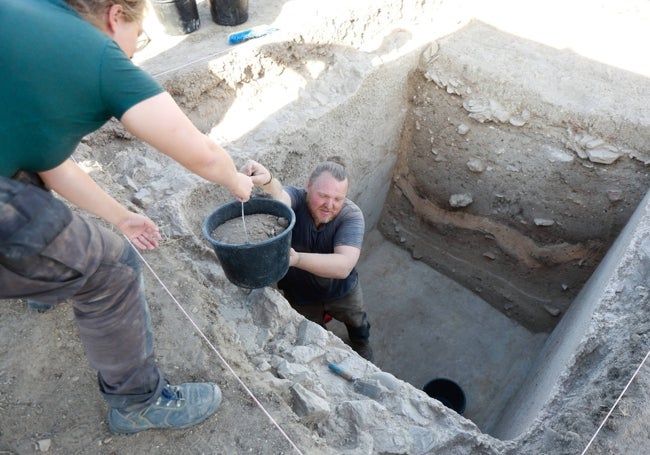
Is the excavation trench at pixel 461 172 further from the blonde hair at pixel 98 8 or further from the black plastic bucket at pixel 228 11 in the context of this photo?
the blonde hair at pixel 98 8

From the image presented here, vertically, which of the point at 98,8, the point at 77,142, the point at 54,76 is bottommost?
the point at 77,142

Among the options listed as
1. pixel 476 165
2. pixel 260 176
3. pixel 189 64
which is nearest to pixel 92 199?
pixel 260 176

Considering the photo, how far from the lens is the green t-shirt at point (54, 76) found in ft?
4.16

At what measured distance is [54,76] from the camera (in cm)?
128

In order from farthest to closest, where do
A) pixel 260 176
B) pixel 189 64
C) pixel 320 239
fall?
pixel 189 64
pixel 320 239
pixel 260 176

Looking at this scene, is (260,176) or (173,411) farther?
(260,176)

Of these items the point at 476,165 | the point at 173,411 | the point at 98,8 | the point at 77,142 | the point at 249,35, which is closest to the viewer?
the point at 98,8

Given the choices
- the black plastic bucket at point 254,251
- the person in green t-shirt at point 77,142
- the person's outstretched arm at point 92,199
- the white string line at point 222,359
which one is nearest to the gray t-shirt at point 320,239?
the black plastic bucket at point 254,251

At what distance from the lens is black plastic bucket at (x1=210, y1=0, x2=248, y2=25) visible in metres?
5.08

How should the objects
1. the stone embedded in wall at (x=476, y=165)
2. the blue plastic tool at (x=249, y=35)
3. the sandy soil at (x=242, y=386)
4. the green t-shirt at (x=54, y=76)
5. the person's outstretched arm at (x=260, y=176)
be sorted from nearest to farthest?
the green t-shirt at (x=54, y=76) → the sandy soil at (x=242, y=386) → the person's outstretched arm at (x=260, y=176) → the blue plastic tool at (x=249, y=35) → the stone embedded in wall at (x=476, y=165)

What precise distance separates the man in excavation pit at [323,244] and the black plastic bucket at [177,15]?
2.52 meters

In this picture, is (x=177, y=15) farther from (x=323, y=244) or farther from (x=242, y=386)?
(x=242, y=386)

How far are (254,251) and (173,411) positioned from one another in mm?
778

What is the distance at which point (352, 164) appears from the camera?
4.68 m
